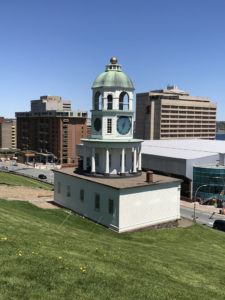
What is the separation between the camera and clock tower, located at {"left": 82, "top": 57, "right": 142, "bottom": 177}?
42.6 metres

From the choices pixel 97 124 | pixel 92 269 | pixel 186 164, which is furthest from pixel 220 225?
pixel 92 269

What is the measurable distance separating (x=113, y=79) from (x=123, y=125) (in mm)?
5244

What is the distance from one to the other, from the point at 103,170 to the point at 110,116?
6.06m

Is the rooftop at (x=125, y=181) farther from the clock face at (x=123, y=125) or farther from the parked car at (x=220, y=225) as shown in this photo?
the parked car at (x=220, y=225)

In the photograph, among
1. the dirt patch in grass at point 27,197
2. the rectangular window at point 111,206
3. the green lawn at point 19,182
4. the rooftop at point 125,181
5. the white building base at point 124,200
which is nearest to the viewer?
the white building base at point 124,200

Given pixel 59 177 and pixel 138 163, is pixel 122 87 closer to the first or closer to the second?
pixel 138 163

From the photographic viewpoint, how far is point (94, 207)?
132 ft

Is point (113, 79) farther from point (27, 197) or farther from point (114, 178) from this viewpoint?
point (27, 197)

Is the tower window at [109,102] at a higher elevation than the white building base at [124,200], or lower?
higher

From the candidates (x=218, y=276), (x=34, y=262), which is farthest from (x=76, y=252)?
(x=218, y=276)

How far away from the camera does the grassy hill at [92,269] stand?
14.5 meters

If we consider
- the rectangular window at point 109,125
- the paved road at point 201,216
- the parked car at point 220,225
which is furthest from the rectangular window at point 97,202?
the paved road at point 201,216

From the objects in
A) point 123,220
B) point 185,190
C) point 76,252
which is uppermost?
point 76,252

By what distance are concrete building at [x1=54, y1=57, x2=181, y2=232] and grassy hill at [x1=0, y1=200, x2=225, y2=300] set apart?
24.3 ft
